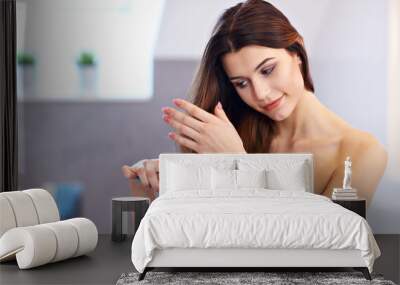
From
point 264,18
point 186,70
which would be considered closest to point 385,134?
point 264,18

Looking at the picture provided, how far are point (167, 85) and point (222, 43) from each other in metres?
0.74

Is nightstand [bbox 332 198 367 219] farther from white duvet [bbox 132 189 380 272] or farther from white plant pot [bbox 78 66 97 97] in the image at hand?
white plant pot [bbox 78 66 97 97]

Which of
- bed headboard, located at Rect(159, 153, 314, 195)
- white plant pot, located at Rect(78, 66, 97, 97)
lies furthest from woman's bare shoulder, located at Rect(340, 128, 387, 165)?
white plant pot, located at Rect(78, 66, 97, 97)

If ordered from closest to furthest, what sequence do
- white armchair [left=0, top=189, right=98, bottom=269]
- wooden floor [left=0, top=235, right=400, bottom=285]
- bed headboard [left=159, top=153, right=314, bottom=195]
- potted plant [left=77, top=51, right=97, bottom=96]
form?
wooden floor [left=0, top=235, right=400, bottom=285]
white armchair [left=0, top=189, right=98, bottom=269]
bed headboard [left=159, top=153, right=314, bottom=195]
potted plant [left=77, top=51, right=97, bottom=96]

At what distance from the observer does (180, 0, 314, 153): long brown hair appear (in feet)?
23.2

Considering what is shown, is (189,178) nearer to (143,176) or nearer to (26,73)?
(143,176)

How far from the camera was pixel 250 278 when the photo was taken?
4.89 metres

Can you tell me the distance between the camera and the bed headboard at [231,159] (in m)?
6.84

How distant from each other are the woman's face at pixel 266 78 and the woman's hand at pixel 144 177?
4.06ft

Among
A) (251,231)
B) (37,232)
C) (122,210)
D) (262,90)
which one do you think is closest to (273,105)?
(262,90)

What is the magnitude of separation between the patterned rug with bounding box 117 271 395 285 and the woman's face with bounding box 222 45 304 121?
2425 millimetres

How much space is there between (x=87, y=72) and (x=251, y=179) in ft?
7.34

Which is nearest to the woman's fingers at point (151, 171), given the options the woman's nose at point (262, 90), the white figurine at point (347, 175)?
the woman's nose at point (262, 90)

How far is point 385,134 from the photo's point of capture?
7.17m
